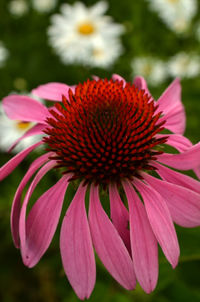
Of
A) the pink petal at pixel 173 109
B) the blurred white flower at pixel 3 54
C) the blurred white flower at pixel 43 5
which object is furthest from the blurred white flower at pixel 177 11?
the pink petal at pixel 173 109

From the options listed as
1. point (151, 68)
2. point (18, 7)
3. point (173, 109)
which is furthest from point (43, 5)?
point (173, 109)

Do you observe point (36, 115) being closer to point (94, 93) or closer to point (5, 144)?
point (94, 93)

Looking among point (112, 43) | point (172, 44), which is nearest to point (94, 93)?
point (112, 43)

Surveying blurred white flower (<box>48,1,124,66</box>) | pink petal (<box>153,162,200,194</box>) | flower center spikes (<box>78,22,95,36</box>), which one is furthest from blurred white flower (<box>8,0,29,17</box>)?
pink petal (<box>153,162,200,194</box>)

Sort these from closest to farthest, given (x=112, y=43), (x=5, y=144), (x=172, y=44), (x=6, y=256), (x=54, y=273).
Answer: (x=54, y=273)
(x=6, y=256)
(x=5, y=144)
(x=112, y=43)
(x=172, y=44)

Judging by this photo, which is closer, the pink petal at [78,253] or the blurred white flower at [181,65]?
the pink petal at [78,253]

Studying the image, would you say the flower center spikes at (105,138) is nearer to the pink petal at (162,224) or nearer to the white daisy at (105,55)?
the pink petal at (162,224)
